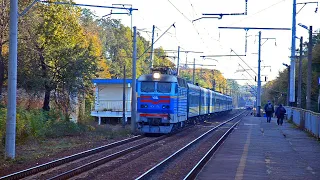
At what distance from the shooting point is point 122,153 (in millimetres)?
19609

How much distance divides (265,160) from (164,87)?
11936mm

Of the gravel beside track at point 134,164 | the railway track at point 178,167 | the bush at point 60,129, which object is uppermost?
the bush at point 60,129

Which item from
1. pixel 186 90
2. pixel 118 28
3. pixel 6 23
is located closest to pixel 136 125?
pixel 186 90

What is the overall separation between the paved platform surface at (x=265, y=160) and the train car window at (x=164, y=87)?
4940mm

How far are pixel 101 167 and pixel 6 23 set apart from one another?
16275 millimetres

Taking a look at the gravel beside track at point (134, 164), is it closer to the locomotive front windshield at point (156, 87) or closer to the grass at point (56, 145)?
the grass at point (56, 145)

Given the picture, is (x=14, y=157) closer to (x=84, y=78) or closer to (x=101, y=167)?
(x=101, y=167)

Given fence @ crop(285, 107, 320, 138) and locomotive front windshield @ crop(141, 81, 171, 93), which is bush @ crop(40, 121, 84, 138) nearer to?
locomotive front windshield @ crop(141, 81, 171, 93)

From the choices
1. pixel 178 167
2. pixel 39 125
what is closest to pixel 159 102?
pixel 39 125

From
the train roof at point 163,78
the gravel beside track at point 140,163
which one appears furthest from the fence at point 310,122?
the train roof at point 163,78

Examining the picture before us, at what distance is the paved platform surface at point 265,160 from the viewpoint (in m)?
14.1

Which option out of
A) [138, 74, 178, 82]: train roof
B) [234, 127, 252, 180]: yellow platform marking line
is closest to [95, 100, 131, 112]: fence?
[138, 74, 178, 82]: train roof

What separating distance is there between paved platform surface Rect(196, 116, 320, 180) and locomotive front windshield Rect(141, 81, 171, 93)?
198 inches

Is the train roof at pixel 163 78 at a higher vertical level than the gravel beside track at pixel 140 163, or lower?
higher
